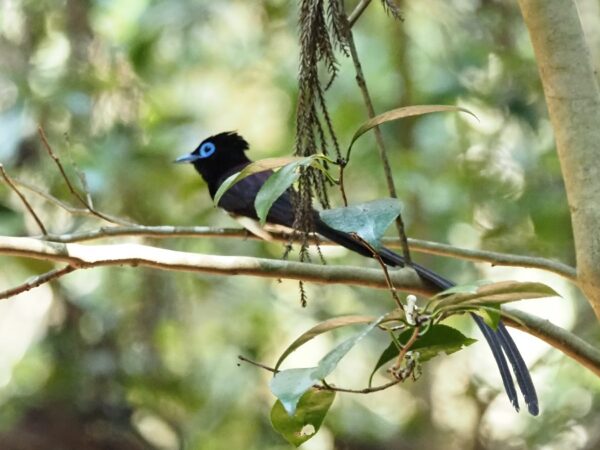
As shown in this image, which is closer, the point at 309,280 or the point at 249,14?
the point at 309,280

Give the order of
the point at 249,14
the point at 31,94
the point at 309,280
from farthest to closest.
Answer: the point at 249,14, the point at 31,94, the point at 309,280

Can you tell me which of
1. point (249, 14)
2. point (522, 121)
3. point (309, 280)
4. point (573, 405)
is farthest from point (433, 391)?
point (309, 280)

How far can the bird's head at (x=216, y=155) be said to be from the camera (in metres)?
4.90

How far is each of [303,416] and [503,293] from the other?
1.18ft

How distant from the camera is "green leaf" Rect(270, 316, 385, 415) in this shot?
54.4 inches

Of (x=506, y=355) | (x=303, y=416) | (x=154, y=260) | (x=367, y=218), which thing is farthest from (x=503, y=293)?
(x=154, y=260)

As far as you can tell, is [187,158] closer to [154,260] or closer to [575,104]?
[154,260]

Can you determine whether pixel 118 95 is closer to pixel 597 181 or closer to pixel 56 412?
pixel 56 412

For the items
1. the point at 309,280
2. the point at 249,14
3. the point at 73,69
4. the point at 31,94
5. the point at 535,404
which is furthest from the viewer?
the point at 249,14

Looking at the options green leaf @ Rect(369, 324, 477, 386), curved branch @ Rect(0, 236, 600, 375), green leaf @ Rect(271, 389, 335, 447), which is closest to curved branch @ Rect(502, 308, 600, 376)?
curved branch @ Rect(0, 236, 600, 375)

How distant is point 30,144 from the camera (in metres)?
4.76

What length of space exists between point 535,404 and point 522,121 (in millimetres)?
3286

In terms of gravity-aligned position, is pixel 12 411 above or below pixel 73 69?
below

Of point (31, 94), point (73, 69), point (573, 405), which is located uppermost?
point (73, 69)
